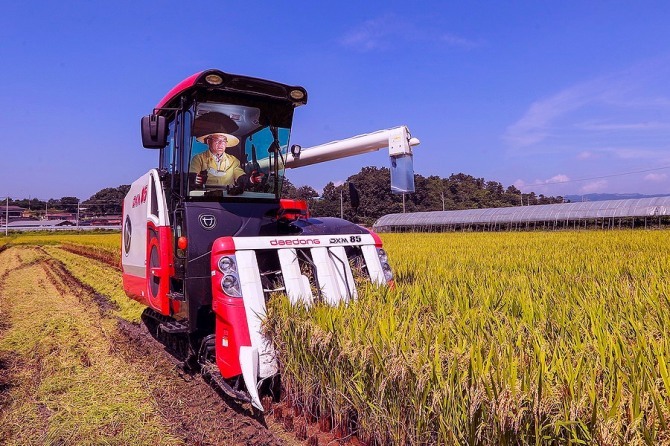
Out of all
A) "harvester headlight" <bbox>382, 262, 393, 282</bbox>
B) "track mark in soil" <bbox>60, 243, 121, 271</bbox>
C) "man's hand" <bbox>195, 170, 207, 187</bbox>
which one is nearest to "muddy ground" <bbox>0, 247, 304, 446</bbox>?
"harvester headlight" <bbox>382, 262, 393, 282</bbox>

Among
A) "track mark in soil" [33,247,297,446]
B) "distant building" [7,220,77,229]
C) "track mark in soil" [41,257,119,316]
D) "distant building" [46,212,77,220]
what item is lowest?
"track mark in soil" [41,257,119,316]

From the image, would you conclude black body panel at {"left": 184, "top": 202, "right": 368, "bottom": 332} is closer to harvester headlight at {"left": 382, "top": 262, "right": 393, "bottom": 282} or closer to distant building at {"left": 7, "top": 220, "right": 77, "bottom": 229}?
harvester headlight at {"left": 382, "top": 262, "right": 393, "bottom": 282}

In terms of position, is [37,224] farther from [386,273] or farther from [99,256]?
[386,273]

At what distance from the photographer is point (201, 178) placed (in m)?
4.53

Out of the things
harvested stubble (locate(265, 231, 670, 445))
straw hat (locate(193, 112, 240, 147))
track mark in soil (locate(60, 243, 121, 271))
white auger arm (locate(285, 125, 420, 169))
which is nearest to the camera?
harvested stubble (locate(265, 231, 670, 445))

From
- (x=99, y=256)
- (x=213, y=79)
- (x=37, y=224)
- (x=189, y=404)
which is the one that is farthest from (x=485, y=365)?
(x=37, y=224)

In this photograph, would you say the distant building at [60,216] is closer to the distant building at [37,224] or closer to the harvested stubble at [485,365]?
the distant building at [37,224]

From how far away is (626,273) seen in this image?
682 cm

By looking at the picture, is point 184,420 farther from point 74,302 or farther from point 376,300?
point 74,302

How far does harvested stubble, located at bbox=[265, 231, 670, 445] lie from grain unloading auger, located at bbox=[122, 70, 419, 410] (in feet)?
1.10

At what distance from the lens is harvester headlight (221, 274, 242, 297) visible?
3.82 metres

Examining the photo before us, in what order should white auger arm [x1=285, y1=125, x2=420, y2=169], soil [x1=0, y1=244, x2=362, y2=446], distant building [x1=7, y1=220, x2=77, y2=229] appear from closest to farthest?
1. soil [x1=0, y1=244, x2=362, y2=446]
2. white auger arm [x1=285, y1=125, x2=420, y2=169]
3. distant building [x1=7, y1=220, x2=77, y2=229]

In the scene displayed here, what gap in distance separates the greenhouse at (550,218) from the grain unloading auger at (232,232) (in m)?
30.4

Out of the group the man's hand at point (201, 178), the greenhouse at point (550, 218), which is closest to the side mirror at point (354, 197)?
the man's hand at point (201, 178)
